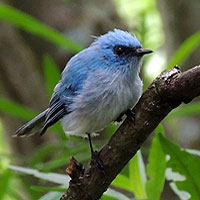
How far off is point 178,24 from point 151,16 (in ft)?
5.23

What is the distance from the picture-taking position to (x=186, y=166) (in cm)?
161

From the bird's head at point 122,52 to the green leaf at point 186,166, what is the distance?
0.56m

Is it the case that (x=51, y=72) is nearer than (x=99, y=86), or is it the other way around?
(x=99, y=86)

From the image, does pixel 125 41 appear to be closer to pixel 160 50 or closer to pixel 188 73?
pixel 188 73

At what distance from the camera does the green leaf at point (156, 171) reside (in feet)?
5.65

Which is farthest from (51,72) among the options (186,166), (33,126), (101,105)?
(186,166)

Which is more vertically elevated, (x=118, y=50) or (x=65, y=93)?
(x=118, y=50)

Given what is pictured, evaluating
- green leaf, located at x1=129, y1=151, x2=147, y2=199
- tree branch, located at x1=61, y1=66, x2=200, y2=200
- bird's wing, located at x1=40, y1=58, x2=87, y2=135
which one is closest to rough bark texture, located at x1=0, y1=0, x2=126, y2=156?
bird's wing, located at x1=40, y1=58, x2=87, y2=135

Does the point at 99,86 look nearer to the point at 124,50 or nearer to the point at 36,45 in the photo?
the point at 124,50

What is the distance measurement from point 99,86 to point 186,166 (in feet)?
1.73

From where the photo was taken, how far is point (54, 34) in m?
2.62

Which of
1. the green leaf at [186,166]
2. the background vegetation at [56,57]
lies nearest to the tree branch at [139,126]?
the green leaf at [186,166]

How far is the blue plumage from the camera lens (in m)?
1.96

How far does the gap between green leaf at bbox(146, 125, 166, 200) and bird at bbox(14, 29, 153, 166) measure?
190 mm
